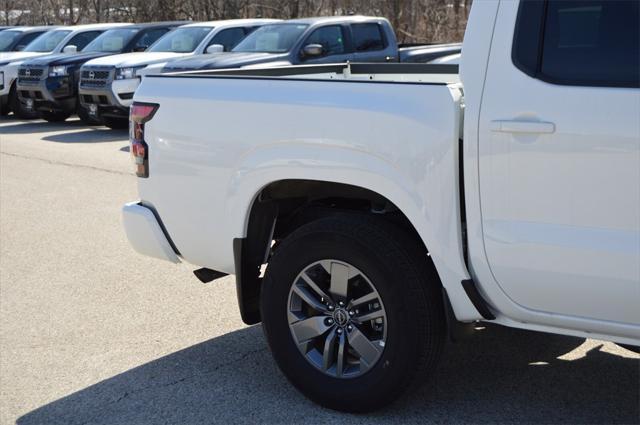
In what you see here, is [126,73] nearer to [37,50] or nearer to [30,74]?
[30,74]

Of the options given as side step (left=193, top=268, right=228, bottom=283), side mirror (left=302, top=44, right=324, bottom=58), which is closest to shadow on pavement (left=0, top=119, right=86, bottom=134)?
side mirror (left=302, top=44, right=324, bottom=58)

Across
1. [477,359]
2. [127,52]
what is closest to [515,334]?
[477,359]

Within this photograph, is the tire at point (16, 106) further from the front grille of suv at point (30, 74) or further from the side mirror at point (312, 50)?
the side mirror at point (312, 50)

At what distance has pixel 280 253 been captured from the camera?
4.52 metres

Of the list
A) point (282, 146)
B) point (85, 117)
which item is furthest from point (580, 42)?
point (85, 117)

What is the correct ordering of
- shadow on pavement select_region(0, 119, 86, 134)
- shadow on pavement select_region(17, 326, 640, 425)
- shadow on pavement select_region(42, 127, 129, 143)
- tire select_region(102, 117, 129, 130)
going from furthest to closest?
shadow on pavement select_region(0, 119, 86, 134)
tire select_region(102, 117, 129, 130)
shadow on pavement select_region(42, 127, 129, 143)
shadow on pavement select_region(17, 326, 640, 425)

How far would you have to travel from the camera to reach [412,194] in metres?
3.99

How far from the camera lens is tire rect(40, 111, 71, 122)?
63.6ft

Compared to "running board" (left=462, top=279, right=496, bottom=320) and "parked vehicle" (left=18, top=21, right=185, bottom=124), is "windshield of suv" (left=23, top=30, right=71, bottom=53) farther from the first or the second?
"running board" (left=462, top=279, right=496, bottom=320)

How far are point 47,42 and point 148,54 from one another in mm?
5097

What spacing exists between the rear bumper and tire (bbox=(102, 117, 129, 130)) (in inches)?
492

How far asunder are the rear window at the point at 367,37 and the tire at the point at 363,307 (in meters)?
11.2

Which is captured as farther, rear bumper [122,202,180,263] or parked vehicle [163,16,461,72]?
parked vehicle [163,16,461,72]

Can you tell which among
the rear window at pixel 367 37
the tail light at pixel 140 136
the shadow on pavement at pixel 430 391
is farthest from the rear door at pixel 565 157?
the rear window at pixel 367 37
